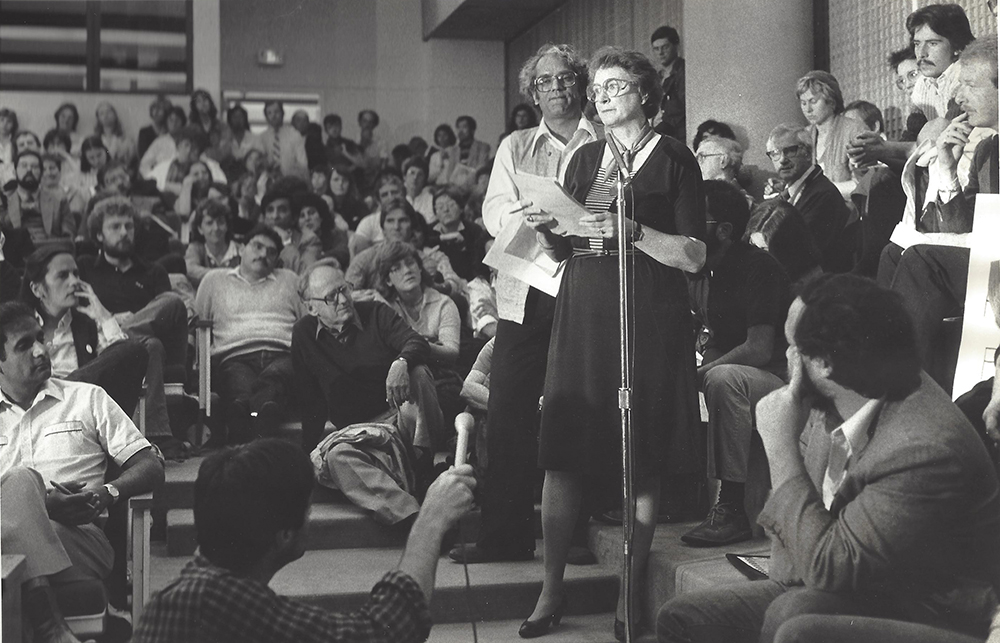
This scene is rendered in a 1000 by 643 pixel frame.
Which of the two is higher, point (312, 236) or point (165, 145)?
point (165, 145)

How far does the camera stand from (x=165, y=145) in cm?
329

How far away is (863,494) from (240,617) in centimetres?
98

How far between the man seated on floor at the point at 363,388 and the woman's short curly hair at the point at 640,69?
37.8 inches

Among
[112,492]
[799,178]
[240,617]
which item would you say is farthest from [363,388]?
[240,617]

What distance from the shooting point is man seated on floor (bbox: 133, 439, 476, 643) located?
55.8 inches

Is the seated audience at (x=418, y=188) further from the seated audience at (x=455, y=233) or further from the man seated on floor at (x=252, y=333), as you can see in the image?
the man seated on floor at (x=252, y=333)

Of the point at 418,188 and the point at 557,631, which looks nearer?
the point at 557,631

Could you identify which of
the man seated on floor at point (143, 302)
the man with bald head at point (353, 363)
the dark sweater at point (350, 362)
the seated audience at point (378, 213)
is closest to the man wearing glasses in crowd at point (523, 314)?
the man with bald head at point (353, 363)

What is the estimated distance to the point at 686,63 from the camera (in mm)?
2715

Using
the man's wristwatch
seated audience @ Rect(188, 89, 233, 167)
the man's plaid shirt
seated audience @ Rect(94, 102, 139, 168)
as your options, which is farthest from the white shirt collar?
the man's plaid shirt

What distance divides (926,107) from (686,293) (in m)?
1.10

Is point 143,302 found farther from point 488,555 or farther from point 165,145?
point 488,555

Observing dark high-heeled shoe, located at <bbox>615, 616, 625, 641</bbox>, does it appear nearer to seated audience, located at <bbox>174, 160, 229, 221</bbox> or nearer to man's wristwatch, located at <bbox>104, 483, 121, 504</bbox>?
man's wristwatch, located at <bbox>104, 483, 121, 504</bbox>

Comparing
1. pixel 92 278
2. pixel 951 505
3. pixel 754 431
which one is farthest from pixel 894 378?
pixel 92 278
